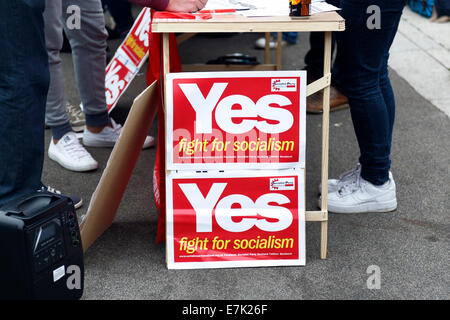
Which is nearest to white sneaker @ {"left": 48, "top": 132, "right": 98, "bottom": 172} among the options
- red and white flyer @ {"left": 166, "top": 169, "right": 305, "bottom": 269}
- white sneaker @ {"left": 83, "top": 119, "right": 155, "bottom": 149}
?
white sneaker @ {"left": 83, "top": 119, "right": 155, "bottom": 149}

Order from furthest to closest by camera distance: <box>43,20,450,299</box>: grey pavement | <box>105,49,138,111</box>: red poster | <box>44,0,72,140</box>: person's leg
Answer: <box>105,49,138,111</box>: red poster < <box>44,0,72,140</box>: person's leg < <box>43,20,450,299</box>: grey pavement

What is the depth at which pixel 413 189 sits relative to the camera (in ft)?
8.15

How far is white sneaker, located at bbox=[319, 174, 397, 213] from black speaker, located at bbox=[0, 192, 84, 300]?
3.49 ft

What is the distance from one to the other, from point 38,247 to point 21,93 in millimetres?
496

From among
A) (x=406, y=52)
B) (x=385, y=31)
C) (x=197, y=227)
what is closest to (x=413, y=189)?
(x=385, y=31)

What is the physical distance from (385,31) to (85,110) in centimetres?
154

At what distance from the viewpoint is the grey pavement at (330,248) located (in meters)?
1.81

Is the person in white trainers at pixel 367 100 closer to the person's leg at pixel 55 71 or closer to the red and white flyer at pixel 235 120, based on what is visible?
the red and white flyer at pixel 235 120

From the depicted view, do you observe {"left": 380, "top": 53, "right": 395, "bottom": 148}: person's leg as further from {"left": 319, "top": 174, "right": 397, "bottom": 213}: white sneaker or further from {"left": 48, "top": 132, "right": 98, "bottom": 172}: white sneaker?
{"left": 48, "top": 132, "right": 98, "bottom": 172}: white sneaker

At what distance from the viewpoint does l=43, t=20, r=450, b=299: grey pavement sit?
5.93 ft

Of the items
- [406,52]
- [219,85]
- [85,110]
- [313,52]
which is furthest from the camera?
[406,52]

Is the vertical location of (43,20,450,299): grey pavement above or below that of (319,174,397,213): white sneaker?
below

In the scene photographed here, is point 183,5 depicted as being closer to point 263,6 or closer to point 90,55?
point 263,6

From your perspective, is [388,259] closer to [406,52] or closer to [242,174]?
[242,174]
